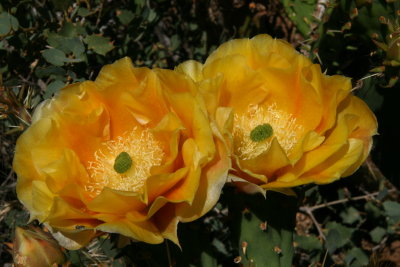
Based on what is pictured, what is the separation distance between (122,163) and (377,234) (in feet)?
3.99

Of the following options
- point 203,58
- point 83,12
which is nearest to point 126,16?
point 83,12

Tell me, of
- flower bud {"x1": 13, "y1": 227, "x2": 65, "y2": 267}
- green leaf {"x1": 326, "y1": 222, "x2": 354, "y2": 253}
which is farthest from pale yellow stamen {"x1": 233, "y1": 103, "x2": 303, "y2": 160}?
green leaf {"x1": 326, "y1": 222, "x2": 354, "y2": 253}

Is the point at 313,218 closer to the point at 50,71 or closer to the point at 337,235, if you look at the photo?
the point at 337,235

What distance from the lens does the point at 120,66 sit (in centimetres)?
104

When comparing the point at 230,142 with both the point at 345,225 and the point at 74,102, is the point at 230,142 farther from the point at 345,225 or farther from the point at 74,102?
the point at 345,225

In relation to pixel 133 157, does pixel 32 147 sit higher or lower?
higher

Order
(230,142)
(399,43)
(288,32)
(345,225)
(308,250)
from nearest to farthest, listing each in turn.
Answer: (230,142) < (399,43) < (308,250) < (345,225) < (288,32)

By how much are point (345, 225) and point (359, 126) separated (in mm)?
1128

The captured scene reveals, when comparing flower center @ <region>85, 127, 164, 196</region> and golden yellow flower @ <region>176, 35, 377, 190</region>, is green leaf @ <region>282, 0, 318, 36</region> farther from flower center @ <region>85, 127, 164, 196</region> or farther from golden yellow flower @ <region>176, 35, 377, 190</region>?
flower center @ <region>85, 127, 164, 196</region>

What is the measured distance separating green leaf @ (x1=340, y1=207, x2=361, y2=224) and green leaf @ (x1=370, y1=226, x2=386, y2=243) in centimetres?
7

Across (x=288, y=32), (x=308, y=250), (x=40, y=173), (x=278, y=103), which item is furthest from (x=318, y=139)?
(x=288, y=32)

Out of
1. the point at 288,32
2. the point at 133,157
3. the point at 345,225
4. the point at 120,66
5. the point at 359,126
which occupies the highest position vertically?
the point at 120,66

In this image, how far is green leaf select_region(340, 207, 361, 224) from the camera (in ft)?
6.64

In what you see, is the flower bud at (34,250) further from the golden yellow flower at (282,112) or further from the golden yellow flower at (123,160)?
the golden yellow flower at (282,112)
